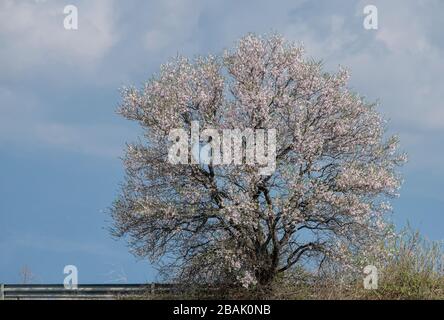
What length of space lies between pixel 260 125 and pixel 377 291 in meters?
6.69

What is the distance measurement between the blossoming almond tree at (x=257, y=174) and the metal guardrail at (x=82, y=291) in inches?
45.0

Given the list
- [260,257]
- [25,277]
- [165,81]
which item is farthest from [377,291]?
[25,277]

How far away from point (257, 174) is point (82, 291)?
788cm

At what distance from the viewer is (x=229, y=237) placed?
2220 cm

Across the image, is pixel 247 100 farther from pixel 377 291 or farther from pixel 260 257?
pixel 377 291

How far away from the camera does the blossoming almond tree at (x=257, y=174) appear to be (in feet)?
71.4

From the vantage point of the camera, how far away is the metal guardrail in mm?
23800

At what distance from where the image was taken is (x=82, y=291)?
954 inches

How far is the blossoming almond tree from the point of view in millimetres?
21766

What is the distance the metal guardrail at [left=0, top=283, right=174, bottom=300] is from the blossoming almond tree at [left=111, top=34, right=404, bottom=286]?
3.75ft

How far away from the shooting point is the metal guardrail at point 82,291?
23.8 m
